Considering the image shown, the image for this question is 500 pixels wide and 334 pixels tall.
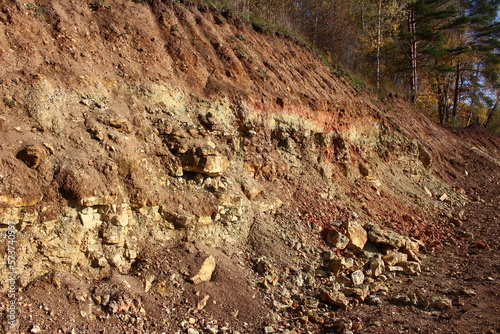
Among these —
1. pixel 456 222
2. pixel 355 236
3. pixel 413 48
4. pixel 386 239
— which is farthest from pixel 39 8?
pixel 413 48

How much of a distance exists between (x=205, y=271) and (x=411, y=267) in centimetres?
408

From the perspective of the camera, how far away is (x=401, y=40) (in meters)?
19.5

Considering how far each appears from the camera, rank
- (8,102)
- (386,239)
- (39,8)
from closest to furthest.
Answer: (8,102) → (39,8) → (386,239)

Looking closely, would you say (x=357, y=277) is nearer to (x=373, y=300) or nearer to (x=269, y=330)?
(x=373, y=300)

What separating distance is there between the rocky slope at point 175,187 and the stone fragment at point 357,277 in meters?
0.03

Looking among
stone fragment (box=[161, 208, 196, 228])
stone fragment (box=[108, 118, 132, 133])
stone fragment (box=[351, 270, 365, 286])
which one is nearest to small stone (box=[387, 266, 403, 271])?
stone fragment (box=[351, 270, 365, 286])

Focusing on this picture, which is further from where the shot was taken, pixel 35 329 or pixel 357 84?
pixel 357 84

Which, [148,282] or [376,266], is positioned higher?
[376,266]

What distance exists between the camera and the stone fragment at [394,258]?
660 cm

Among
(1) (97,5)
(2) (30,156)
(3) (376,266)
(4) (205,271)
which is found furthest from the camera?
(1) (97,5)

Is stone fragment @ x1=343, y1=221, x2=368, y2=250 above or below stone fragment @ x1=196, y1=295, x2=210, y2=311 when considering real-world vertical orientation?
above

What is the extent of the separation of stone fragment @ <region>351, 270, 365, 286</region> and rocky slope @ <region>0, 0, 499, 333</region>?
0.11 ft

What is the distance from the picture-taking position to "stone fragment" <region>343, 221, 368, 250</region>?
683cm

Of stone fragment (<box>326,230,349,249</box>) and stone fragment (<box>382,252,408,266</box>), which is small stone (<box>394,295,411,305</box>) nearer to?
stone fragment (<box>382,252,408,266</box>)
